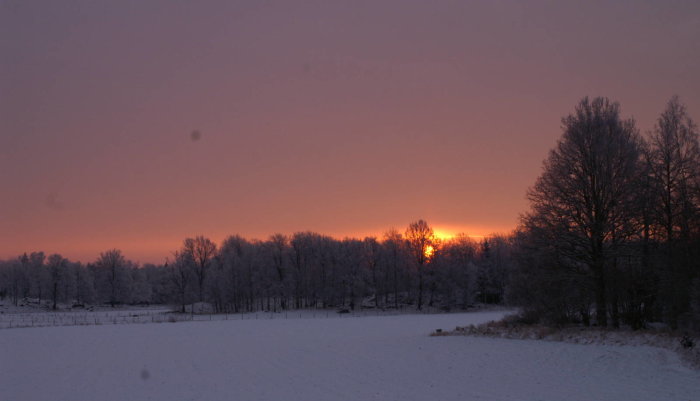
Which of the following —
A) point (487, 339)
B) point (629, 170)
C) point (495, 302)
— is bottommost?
point (495, 302)

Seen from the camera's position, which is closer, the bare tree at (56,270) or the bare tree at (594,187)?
the bare tree at (594,187)

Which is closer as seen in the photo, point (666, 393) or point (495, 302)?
point (666, 393)

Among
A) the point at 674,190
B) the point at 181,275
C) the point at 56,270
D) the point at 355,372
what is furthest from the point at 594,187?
the point at 56,270

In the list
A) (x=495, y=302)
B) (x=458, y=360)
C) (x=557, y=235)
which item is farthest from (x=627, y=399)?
(x=495, y=302)

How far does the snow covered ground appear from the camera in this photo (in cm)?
1631

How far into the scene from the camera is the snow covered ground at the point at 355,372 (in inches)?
642

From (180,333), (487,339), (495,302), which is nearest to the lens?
(487,339)

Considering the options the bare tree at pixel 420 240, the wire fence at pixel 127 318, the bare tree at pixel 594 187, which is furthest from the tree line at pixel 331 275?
the bare tree at pixel 594 187

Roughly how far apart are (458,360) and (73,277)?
12520 centimetres

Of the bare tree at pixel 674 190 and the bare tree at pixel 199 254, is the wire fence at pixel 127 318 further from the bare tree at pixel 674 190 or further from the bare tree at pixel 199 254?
the bare tree at pixel 674 190

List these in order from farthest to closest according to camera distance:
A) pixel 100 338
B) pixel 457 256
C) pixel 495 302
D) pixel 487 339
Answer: pixel 457 256
pixel 495 302
pixel 100 338
pixel 487 339

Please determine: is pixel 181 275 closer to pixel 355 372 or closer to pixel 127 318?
pixel 127 318

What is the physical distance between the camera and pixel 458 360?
22.9 m

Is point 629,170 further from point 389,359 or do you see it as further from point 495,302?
point 495,302
